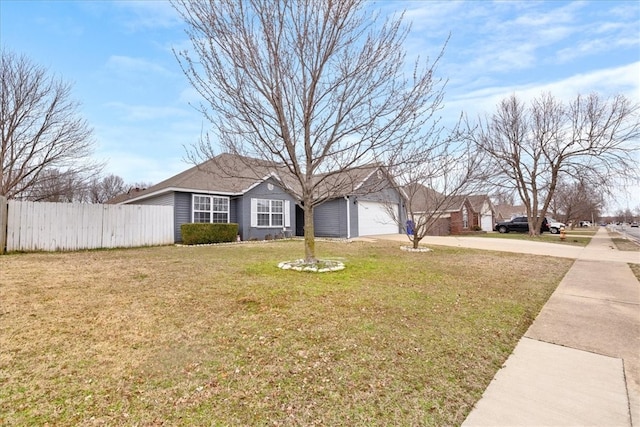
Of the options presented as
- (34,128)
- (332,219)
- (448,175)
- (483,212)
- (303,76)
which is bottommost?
(332,219)

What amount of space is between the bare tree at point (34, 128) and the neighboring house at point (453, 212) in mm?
18120

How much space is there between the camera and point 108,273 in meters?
6.88

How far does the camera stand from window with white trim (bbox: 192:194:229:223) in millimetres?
15328

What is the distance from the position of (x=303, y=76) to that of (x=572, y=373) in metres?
6.70

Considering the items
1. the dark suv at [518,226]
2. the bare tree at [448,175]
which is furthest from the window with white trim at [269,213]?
the dark suv at [518,226]

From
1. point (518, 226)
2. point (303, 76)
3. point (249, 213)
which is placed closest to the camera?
point (303, 76)

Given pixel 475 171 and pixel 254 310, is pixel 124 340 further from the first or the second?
pixel 475 171

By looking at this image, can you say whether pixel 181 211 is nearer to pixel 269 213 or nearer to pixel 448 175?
pixel 269 213

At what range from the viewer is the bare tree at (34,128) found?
595 inches

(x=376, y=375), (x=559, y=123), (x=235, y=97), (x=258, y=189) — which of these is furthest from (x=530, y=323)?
(x=559, y=123)

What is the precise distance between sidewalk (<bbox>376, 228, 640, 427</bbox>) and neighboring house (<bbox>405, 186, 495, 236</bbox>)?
24.4 ft

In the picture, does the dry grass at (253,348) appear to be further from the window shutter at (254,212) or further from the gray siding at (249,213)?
the window shutter at (254,212)

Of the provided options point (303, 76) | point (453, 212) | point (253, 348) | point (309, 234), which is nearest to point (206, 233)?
point (309, 234)

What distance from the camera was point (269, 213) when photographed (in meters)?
17.6
